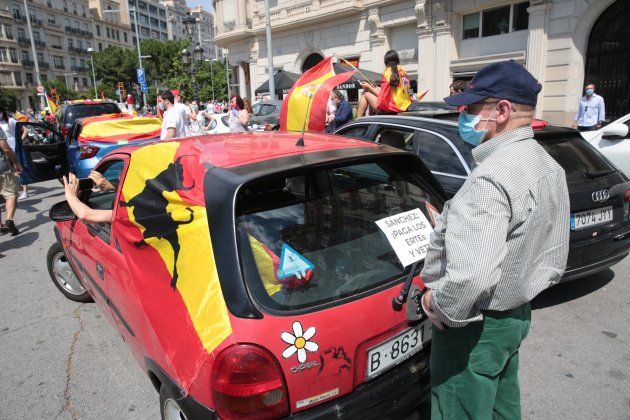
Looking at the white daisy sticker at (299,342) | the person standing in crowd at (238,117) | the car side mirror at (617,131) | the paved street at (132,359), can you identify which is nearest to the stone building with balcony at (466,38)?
the car side mirror at (617,131)

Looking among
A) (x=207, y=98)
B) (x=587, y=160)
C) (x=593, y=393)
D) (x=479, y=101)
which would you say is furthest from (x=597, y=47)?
(x=207, y=98)

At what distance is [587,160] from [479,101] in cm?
278

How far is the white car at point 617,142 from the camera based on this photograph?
5.91 meters

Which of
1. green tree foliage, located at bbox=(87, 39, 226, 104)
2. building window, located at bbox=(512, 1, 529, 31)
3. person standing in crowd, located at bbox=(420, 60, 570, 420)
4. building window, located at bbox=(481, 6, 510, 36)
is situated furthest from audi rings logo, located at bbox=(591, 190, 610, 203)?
green tree foliage, located at bbox=(87, 39, 226, 104)

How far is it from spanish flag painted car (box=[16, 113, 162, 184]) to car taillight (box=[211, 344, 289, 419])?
7.25 meters

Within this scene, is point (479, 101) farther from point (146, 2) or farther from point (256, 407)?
point (146, 2)

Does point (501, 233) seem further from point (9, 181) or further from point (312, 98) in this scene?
point (9, 181)

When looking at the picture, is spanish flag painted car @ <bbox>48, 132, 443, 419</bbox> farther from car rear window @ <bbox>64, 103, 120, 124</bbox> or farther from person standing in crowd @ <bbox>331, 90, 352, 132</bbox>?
car rear window @ <bbox>64, 103, 120, 124</bbox>

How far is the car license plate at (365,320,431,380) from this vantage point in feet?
6.24

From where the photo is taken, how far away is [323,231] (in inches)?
82.0

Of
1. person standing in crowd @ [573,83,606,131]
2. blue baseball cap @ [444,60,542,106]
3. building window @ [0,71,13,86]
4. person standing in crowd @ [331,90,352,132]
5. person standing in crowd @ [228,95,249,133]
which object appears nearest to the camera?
blue baseball cap @ [444,60,542,106]

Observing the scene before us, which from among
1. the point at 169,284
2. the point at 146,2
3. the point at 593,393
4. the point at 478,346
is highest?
the point at 146,2

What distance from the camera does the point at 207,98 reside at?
52.8 meters

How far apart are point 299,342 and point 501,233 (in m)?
0.86
